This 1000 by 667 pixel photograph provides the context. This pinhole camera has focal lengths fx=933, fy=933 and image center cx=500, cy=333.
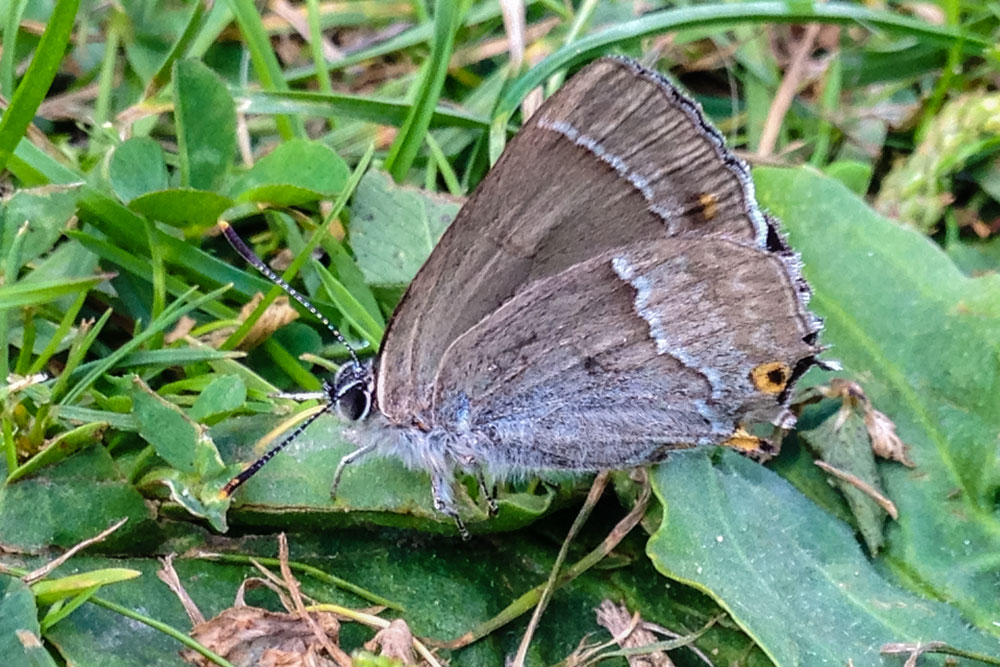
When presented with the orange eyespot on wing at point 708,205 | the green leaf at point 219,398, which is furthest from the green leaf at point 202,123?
the orange eyespot on wing at point 708,205

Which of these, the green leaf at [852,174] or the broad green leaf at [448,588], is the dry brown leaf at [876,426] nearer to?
the broad green leaf at [448,588]

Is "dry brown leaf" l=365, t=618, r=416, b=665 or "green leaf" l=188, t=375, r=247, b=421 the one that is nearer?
"dry brown leaf" l=365, t=618, r=416, b=665

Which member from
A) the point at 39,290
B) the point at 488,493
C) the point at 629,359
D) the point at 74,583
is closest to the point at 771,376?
the point at 629,359

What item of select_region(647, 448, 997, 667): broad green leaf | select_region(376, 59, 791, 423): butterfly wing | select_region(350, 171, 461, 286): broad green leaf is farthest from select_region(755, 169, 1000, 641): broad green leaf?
select_region(350, 171, 461, 286): broad green leaf

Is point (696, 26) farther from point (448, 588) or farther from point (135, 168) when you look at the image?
point (448, 588)

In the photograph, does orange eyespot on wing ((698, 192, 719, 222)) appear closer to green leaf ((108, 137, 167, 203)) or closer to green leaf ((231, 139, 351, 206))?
green leaf ((231, 139, 351, 206))

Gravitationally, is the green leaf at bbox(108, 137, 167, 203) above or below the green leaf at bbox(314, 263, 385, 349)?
above

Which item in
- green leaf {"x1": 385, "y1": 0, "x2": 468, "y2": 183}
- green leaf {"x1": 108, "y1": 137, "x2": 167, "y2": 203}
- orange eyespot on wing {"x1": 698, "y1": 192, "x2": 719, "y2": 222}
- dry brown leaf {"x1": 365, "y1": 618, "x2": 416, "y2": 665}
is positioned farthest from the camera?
green leaf {"x1": 385, "y1": 0, "x2": 468, "y2": 183}

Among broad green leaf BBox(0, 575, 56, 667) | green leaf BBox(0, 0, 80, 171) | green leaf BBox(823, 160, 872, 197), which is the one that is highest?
green leaf BBox(0, 0, 80, 171)
